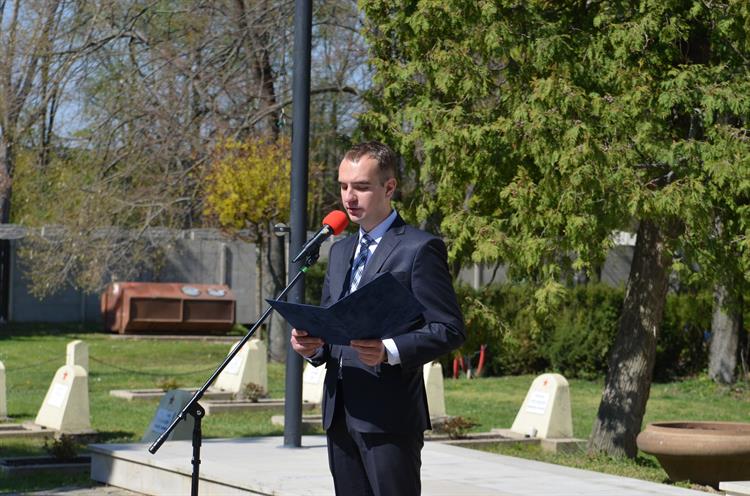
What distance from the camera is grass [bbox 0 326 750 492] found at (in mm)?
13867

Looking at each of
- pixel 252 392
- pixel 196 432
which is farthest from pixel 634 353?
pixel 196 432

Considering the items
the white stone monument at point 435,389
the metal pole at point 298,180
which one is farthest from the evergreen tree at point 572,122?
the white stone monument at point 435,389

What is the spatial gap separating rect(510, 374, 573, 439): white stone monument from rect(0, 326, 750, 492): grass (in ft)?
Answer: 1.17

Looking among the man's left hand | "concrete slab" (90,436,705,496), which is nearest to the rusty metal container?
"concrete slab" (90,436,705,496)

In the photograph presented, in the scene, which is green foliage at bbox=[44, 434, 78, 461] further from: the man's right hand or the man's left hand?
the man's left hand

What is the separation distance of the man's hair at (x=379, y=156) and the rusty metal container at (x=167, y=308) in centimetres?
2779

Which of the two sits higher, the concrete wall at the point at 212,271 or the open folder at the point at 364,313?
the open folder at the point at 364,313

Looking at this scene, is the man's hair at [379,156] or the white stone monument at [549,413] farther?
the white stone monument at [549,413]

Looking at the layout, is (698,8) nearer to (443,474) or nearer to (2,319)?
(443,474)

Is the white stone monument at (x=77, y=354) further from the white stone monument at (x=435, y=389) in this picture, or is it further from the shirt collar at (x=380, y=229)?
the shirt collar at (x=380, y=229)

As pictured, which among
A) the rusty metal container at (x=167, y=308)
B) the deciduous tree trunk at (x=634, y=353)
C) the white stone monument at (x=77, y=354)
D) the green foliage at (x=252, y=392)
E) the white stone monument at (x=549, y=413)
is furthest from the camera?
the rusty metal container at (x=167, y=308)

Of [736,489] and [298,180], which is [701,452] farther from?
[298,180]

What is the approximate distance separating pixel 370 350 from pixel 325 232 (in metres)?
0.89

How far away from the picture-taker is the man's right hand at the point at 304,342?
15.7 feet
